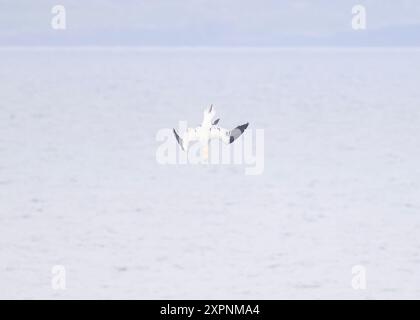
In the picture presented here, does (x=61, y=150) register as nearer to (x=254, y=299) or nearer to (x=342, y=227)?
(x=342, y=227)

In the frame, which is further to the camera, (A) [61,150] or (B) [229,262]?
(A) [61,150]

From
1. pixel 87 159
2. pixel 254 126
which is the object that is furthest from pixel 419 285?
pixel 254 126

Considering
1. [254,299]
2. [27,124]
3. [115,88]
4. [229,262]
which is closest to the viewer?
[254,299]

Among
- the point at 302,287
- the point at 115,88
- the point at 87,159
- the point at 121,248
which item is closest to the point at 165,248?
the point at 121,248

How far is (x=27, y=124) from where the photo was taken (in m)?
29.0

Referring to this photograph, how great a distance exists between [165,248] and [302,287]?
225 cm

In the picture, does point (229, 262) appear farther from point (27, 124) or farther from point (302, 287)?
point (27, 124)

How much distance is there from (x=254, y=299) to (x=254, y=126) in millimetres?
16821

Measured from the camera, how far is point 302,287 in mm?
13422

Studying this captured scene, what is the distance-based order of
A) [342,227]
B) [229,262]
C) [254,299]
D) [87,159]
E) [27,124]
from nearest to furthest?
1. [254,299]
2. [229,262]
3. [342,227]
4. [87,159]
5. [27,124]

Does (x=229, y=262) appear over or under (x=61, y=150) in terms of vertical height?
under
